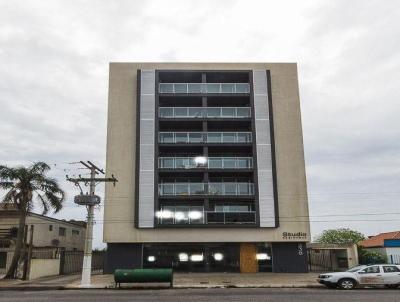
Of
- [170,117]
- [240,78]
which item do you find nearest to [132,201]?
[170,117]

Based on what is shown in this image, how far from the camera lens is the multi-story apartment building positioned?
40125 millimetres

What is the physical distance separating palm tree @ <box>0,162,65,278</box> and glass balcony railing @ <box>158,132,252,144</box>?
11.8 m

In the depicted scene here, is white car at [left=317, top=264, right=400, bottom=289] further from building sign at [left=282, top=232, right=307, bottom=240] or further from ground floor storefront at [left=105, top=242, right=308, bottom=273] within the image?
ground floor storefront at [left=105, top=242, right=308, bottom=273]

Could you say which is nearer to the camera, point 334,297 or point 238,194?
point 334,297

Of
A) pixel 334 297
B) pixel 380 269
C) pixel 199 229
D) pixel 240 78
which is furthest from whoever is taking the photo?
pixel 240 78

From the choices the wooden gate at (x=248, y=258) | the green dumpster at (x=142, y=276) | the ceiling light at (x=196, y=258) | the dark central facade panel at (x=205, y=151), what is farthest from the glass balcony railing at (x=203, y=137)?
the green dumpster at (x=142, y=276)

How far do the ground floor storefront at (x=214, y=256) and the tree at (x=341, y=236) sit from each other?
5498 cm

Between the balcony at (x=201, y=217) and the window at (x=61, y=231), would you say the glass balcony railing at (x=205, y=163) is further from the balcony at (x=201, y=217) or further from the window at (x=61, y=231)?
the window at (x=61, y=231)

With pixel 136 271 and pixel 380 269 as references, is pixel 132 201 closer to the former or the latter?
pixel 136 271

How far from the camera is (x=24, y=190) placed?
3422 centimetres

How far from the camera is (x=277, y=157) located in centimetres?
4234

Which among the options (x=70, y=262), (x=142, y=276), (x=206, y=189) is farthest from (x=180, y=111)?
(x=142, y=276)

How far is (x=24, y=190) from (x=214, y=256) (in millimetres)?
17964

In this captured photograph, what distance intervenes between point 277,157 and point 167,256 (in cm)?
1422
